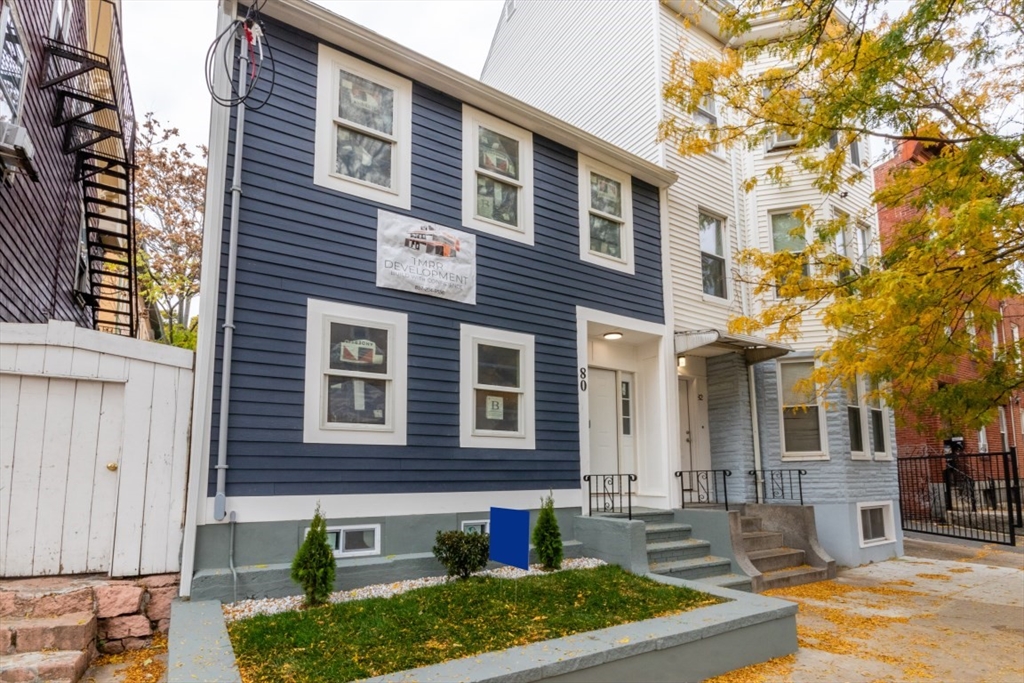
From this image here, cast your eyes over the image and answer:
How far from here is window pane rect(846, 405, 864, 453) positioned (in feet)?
35.7

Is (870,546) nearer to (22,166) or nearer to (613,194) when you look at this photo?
(613,194)

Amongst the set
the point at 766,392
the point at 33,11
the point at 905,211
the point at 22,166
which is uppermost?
the point at 33,11

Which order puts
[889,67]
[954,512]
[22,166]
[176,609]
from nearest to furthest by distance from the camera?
[176,609] → [22,166] → [889,67] → [954,512]

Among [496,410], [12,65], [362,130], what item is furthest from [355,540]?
[12,65]

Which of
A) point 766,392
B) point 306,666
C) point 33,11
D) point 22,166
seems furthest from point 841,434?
point 33,11

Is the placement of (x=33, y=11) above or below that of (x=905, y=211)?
above

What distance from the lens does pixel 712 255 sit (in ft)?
36.0

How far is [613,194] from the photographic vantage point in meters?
9.53

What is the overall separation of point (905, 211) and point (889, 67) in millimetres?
3573

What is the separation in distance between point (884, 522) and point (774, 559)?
11.4ft

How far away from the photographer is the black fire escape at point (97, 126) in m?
7.95

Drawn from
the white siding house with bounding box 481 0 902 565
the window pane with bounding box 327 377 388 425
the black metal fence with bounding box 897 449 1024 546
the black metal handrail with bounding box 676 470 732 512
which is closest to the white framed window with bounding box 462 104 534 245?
the window pane with bounding box 327 377 388 425

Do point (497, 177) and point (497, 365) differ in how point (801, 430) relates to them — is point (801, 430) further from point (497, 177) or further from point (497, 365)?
point (497, 177)

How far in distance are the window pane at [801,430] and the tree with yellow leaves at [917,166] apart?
2080 mm
